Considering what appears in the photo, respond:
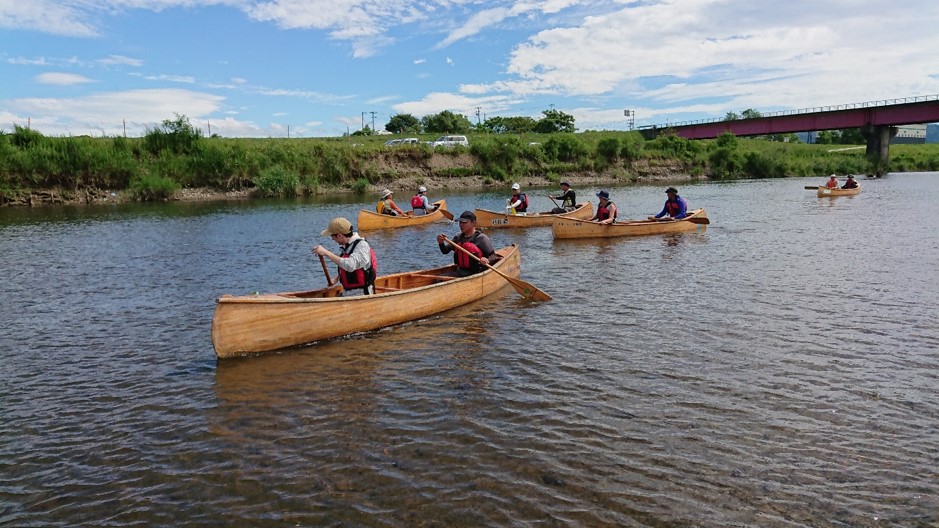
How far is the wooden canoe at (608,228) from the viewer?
21.8 m

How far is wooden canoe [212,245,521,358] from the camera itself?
9.39 m

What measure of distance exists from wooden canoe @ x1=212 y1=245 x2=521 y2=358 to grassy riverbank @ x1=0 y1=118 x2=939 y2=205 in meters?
37.7

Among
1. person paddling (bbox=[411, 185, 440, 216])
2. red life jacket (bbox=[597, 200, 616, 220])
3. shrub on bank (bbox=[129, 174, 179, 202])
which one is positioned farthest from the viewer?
shrub on bank (bbox=[129, 174, 179, 202])

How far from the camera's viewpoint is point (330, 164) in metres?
53.3

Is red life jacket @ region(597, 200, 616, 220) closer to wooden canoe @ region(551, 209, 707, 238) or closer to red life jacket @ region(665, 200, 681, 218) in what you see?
wooden canoe @ region(551, 209, 707, 238)

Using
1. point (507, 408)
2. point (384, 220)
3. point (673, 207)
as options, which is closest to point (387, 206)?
point (384, 220)

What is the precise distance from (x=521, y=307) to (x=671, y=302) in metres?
3.02

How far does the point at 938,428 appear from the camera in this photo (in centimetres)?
700

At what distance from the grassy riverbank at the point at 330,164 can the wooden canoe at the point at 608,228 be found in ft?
100

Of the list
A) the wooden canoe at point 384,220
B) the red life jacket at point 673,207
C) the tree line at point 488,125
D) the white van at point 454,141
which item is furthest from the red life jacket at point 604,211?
the tree line at point 488,125

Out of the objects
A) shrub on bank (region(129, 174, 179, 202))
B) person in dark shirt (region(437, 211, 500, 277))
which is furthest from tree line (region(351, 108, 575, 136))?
person in dark shirt (region(437, 211, 500, 277))

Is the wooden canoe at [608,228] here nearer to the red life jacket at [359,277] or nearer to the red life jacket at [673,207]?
the red life jacket at [673,207]

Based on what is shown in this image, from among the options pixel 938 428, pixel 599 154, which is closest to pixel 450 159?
pixel 599 154

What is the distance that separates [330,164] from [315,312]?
45104 mm
